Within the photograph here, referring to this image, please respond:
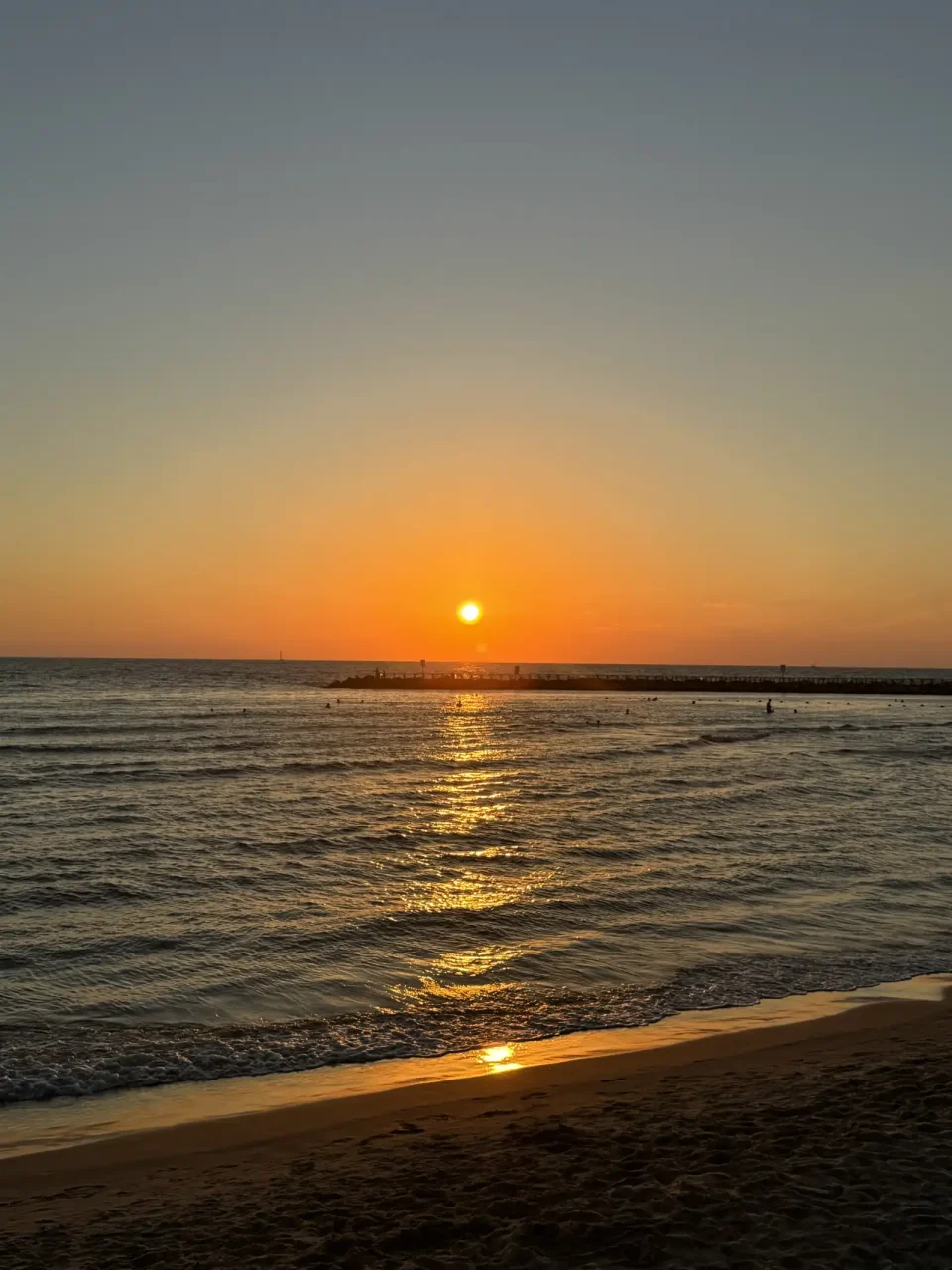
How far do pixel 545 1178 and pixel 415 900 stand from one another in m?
11.7

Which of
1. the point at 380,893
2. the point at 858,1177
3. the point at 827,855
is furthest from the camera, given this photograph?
the point at 827,855

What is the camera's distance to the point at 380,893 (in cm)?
1947

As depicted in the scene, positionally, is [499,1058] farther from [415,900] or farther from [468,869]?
[468,869]

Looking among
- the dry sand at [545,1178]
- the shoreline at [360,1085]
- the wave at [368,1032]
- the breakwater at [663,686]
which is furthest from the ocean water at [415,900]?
the breakwater at [663,686]

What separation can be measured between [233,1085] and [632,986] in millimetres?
5985

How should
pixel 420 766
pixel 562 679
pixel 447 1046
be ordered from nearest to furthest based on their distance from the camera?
pixel 447 1046 < pixel 420 766 < pixel 562 679

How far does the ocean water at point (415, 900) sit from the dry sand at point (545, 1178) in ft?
6.72

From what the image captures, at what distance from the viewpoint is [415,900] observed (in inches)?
752

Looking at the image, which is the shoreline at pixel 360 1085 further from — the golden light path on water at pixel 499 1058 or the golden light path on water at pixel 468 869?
the golden light path on water at pixel 468 869

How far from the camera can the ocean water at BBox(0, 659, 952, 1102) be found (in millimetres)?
12297

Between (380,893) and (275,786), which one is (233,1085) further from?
(275,786)

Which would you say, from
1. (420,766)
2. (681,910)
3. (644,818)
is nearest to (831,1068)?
(681,910)

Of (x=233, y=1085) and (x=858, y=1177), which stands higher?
(x=858, y=1177)

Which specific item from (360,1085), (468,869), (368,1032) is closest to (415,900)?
(468,869)
